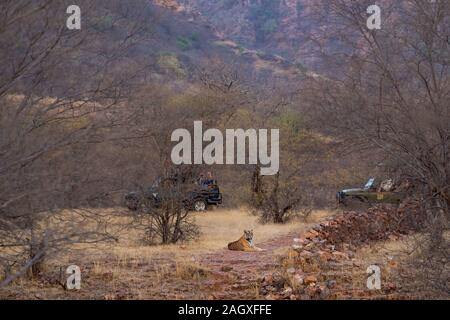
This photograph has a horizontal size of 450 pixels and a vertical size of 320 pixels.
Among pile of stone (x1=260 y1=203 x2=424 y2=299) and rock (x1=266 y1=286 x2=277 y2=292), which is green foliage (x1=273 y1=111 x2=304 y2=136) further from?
rock (x1=266 y1=286 x2=277 y2=292)

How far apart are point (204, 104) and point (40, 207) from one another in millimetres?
12131

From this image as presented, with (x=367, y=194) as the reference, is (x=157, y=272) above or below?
below

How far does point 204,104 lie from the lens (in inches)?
747

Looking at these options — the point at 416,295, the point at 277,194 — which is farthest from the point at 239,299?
the point at 277,194

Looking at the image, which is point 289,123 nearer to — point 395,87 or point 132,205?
point 132,205

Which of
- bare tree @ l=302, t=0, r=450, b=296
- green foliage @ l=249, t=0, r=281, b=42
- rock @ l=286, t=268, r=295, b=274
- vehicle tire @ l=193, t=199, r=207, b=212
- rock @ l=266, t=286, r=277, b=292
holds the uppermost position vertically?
green foliage @ l=249, t=0, r=281, b=42

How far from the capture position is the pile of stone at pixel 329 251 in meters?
8.52

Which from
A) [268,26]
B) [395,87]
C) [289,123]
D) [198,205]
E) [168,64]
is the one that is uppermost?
[268,26]

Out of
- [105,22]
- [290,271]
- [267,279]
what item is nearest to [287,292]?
[267,279]

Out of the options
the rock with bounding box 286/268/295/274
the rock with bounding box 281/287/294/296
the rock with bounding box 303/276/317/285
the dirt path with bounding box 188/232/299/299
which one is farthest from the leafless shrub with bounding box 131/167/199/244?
the rock with bounding box 281/287/294/296

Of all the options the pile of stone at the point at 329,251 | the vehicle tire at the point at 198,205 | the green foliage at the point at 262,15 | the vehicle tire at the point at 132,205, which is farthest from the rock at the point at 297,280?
the green foliage at the point at 262,15

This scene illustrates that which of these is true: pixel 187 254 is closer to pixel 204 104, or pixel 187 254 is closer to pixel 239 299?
pixel 239 299

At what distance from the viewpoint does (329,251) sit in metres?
12.3

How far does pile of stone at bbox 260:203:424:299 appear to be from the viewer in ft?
27.9
